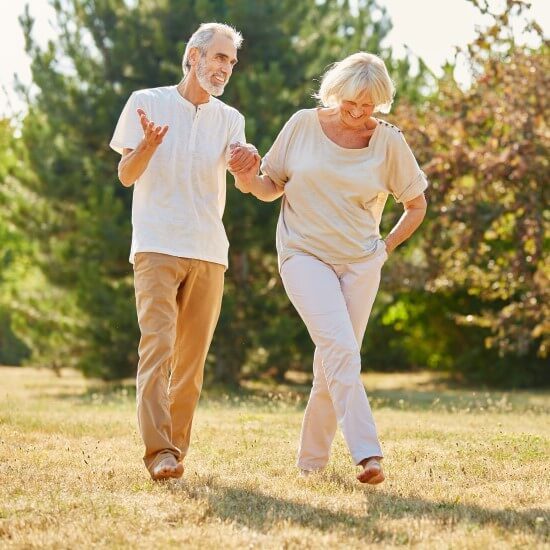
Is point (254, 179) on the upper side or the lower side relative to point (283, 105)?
lower

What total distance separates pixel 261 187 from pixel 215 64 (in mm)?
659

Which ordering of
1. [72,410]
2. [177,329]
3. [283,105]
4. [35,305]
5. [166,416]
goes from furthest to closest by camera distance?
[35,305]
[283,105]
[72,410]
[177,329]
[166,416]

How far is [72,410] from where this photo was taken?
34.6 ft

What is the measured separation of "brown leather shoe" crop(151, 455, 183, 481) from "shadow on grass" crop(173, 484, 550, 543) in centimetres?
13

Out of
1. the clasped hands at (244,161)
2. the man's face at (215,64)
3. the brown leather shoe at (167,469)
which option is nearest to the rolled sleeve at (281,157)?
the clasped hands at (244,161)

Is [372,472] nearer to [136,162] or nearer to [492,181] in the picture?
[136,162]

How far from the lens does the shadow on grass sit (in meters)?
4.35

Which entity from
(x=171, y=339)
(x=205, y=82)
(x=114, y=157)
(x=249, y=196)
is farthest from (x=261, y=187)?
(x=114, y=157)

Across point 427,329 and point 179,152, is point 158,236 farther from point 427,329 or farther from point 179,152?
point 427,329

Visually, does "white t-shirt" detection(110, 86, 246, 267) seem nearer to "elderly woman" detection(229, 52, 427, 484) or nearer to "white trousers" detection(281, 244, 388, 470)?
"elderly woman" detection(229, 52, 427, 484)

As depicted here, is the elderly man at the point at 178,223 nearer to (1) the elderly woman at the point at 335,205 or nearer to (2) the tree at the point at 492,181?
(1) the elderly woman at the point at 335,205

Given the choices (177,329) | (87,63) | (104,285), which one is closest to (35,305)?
(104,285)

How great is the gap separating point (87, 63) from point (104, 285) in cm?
304

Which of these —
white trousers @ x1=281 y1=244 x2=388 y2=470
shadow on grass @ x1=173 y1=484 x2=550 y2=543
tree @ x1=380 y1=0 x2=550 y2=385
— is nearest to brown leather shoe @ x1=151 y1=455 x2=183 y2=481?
shadow on grass @ x1=173 y1=484 x2=550 y2=543
